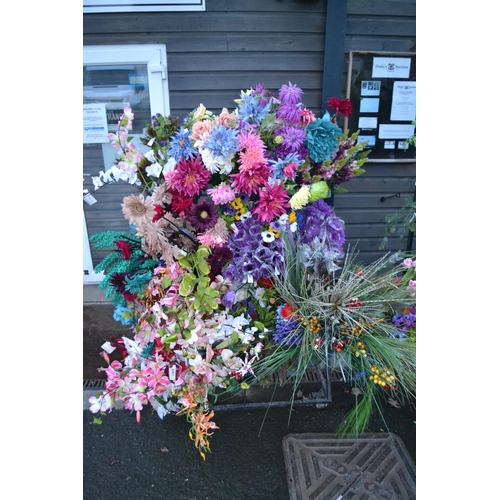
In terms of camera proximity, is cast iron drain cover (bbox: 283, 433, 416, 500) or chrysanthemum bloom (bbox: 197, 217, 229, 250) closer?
chrysanthemum bloom (bbox: 197, 217, 229, 250)

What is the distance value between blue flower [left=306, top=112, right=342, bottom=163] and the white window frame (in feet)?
6.87

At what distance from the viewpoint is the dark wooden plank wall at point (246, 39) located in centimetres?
326

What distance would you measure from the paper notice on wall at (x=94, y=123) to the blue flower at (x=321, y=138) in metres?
2.39

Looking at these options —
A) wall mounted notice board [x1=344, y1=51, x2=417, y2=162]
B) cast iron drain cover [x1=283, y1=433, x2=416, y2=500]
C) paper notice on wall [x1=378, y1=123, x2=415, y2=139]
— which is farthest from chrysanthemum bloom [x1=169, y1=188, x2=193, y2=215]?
paper notice on wall [x1=378, y1=123, x2=415, y2=139]

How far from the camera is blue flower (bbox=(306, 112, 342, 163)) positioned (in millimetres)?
1825

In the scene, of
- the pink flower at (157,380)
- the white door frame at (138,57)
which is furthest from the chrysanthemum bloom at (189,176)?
the white door frame at (138,57)

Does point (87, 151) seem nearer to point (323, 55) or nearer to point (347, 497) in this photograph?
point (323, 55)

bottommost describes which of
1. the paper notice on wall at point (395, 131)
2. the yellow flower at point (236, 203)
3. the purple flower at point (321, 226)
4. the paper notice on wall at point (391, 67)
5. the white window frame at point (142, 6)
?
the purple flower at point (321, 226)

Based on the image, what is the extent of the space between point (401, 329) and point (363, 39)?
2.67 metres

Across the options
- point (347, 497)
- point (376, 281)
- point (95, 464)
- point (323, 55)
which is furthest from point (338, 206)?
point (95, 464)

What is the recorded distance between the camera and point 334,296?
180 centimetres

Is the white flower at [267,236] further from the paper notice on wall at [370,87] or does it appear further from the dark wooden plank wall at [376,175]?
the paper notice on wall at [370,87]

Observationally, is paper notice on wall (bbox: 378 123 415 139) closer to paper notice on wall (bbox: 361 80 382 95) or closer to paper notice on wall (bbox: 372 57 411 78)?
paper notice on wall (bbox: 361 80 382 95)

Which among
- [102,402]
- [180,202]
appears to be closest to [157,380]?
[102,402]
